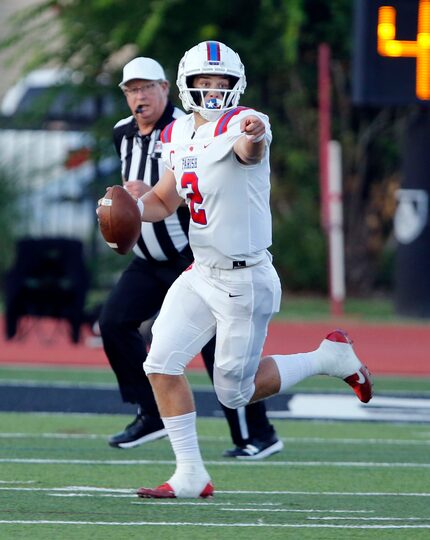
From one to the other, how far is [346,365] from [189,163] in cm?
112

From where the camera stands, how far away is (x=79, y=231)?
58.7 feet

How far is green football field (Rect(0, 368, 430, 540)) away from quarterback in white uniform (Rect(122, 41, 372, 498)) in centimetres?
33

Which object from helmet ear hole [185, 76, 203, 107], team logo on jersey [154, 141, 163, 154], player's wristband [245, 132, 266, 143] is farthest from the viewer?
team logo on jersey [154, 141, 163, 154]

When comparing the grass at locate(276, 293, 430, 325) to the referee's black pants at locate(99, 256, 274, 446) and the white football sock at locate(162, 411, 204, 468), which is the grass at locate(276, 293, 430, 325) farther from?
the white football sock at locate(162, 411, 204, 468)

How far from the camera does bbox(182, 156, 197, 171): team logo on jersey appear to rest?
5789mm

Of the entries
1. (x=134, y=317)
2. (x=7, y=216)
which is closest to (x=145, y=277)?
(x=134, y=317)

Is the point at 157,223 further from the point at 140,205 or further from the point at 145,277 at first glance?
the point at 140,205

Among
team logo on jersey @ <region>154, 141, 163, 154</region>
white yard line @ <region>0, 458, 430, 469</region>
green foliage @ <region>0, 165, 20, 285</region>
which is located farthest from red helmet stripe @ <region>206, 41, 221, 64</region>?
green foliage @ <region>0, 165, 20, 285</region>

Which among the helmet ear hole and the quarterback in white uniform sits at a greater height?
the helmet ear hole

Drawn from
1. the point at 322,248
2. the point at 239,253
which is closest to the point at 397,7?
the point at 322,248

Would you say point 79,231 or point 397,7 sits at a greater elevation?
point 397,7

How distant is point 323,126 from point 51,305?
3.76 meters

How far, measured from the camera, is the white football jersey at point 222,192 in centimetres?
573

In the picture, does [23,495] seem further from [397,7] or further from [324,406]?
[397,7]
